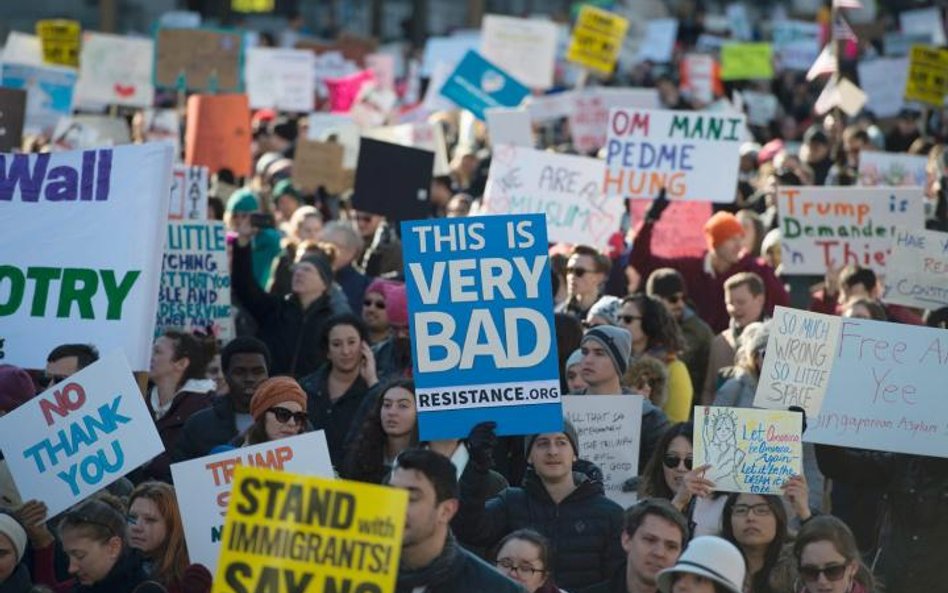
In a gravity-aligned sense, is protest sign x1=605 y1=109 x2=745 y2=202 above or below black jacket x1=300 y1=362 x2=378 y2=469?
above

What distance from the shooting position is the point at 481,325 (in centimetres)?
777

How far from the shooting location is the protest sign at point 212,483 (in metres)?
7.47

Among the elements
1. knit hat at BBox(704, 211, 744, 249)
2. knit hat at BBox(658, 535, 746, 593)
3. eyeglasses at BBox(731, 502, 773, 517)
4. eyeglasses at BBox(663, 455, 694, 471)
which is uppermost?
knit hat at BBox(704, 211, 744, 249)

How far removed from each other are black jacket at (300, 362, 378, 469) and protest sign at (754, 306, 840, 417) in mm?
1613

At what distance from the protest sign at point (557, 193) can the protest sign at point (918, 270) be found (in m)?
2.64

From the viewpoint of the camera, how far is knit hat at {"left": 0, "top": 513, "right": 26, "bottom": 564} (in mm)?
7293

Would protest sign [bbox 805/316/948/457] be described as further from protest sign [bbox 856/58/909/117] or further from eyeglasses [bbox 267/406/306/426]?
protest sign [bbox 856/58/909/117]

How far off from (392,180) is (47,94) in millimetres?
6098

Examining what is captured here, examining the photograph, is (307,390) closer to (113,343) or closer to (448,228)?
(113,343)

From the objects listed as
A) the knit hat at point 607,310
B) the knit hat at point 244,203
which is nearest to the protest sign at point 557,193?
the knit hat at point 244,203

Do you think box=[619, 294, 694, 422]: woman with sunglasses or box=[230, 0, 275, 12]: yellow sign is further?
box=[230, 0, 275, 12]: yellow sign

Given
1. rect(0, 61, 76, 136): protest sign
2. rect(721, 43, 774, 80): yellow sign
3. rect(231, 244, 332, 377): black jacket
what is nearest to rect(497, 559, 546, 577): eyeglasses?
rect(231, 244, 332, 377): black jacket

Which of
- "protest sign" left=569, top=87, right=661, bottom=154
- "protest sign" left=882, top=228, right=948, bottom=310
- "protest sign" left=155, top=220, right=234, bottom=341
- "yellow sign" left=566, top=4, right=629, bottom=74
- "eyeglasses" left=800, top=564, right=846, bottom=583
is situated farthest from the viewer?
"yellow sign" left=566, top=4, right=629, bottom=74

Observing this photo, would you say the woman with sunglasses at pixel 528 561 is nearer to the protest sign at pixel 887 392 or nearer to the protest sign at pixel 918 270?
the protest sign at pixel 887 392
